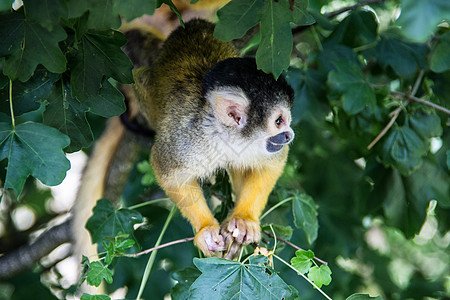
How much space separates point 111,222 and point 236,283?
32.0 inches

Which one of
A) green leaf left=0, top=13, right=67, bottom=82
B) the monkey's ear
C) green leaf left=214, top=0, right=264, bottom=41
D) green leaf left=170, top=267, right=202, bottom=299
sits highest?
green leaf left=0, top=13, right=67, bottom=82

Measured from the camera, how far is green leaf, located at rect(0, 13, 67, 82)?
166 centimetres

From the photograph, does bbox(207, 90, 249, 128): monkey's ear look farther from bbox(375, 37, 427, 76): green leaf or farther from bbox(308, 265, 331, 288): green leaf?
bbox(375, 37, 427, 76): green leaf

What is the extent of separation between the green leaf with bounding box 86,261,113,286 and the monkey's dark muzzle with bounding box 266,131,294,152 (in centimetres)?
88

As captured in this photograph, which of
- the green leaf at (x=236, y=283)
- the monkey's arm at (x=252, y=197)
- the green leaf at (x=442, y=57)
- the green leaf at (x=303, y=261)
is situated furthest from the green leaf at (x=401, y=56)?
the green leaf at (x=236, y=283)

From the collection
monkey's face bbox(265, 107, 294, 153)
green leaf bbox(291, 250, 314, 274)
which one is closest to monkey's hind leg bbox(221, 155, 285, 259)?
monkey's face bbox(265, 107, 294, 153)

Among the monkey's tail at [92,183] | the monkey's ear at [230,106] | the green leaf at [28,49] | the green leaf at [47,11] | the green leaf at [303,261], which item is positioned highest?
the green leaf at [47,11]

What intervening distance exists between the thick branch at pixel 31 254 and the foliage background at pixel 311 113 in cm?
16

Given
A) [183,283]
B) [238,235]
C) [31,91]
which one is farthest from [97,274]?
[31,91]

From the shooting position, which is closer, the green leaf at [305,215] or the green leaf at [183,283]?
the green leaf at [183,283]

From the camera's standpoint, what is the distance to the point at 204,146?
7.75ft

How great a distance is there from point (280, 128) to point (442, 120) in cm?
113

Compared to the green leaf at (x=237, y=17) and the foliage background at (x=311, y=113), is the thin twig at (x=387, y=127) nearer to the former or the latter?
the foliage background at (x=311, y=113)

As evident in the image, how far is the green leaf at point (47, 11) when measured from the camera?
1.46m
